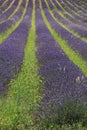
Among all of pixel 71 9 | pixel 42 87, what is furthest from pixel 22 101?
pixel 71 9

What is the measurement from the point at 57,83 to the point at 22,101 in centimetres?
231

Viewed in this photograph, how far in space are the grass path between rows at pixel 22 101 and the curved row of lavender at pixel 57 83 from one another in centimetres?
24

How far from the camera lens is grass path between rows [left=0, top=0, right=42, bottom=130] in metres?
11.2

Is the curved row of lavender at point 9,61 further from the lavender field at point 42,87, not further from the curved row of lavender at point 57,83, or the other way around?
the curved row of lavender at point 57,83

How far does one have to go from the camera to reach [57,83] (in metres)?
14.6

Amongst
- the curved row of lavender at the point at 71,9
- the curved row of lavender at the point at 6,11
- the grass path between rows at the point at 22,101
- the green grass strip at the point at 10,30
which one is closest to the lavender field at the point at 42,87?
the grass path between rows at the point at 22,101

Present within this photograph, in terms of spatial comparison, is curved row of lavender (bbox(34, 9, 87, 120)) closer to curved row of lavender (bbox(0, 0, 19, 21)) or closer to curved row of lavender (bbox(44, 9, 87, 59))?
curved row of lavender (bbox(44, 9, 87, 59))

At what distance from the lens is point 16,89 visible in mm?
13781

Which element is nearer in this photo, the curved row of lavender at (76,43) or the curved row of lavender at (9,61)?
the curved row of lavender at (9,61)

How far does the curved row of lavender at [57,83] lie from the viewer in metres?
12.2

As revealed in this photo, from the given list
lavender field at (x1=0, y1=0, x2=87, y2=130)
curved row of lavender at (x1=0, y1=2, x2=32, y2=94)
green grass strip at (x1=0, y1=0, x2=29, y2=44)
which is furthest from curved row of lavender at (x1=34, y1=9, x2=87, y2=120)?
green grass strip at (x1=0, y1=0, x2=29, y2=44)

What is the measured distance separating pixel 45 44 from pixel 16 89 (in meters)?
11.9

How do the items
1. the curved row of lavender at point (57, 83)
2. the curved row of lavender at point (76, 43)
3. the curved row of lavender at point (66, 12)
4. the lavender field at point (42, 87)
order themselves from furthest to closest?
the curved row of lavender at point (66, 12), the curved row of lavender at point (76, 43), the curved row of lavender at point (57, 83), the lavender field at point (42, 87)

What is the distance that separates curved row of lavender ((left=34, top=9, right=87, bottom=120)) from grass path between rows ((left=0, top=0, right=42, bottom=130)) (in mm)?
238
